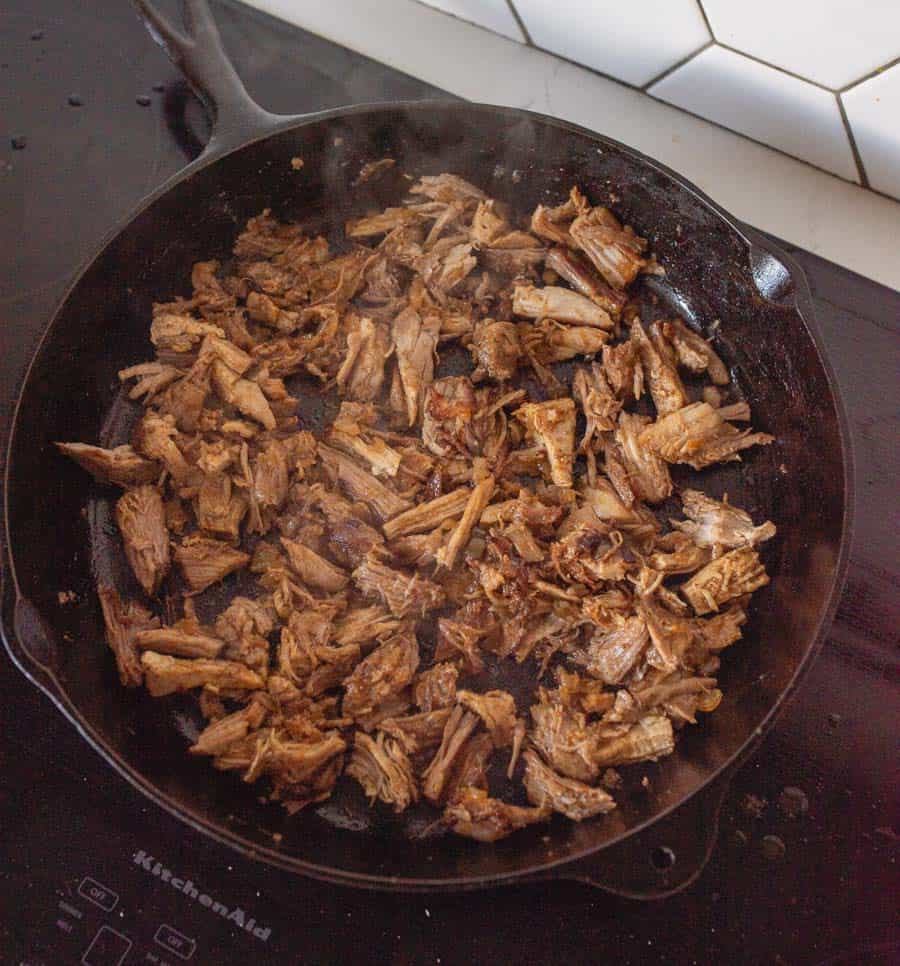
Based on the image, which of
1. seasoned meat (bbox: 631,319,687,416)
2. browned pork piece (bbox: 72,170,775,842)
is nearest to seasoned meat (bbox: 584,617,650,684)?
browned pork piece (bbox: 72,170,775,842)

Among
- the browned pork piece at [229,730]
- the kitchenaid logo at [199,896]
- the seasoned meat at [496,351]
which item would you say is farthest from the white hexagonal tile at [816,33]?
the kitchenaid logo at [199,896]

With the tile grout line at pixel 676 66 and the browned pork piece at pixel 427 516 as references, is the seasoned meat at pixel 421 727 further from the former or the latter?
the tile grout line at pixel 676 66

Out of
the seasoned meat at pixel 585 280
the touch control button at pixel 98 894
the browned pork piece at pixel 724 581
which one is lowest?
the touch control button at pixel 98 894

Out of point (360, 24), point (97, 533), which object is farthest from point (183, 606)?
point (360, 24)

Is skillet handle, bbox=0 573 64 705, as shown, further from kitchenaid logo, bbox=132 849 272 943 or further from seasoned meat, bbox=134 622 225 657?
kitchenaid logo, bbox=132 849 272 943

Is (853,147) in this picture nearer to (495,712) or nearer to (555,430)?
(555,430)

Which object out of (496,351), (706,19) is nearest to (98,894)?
(496,351)
